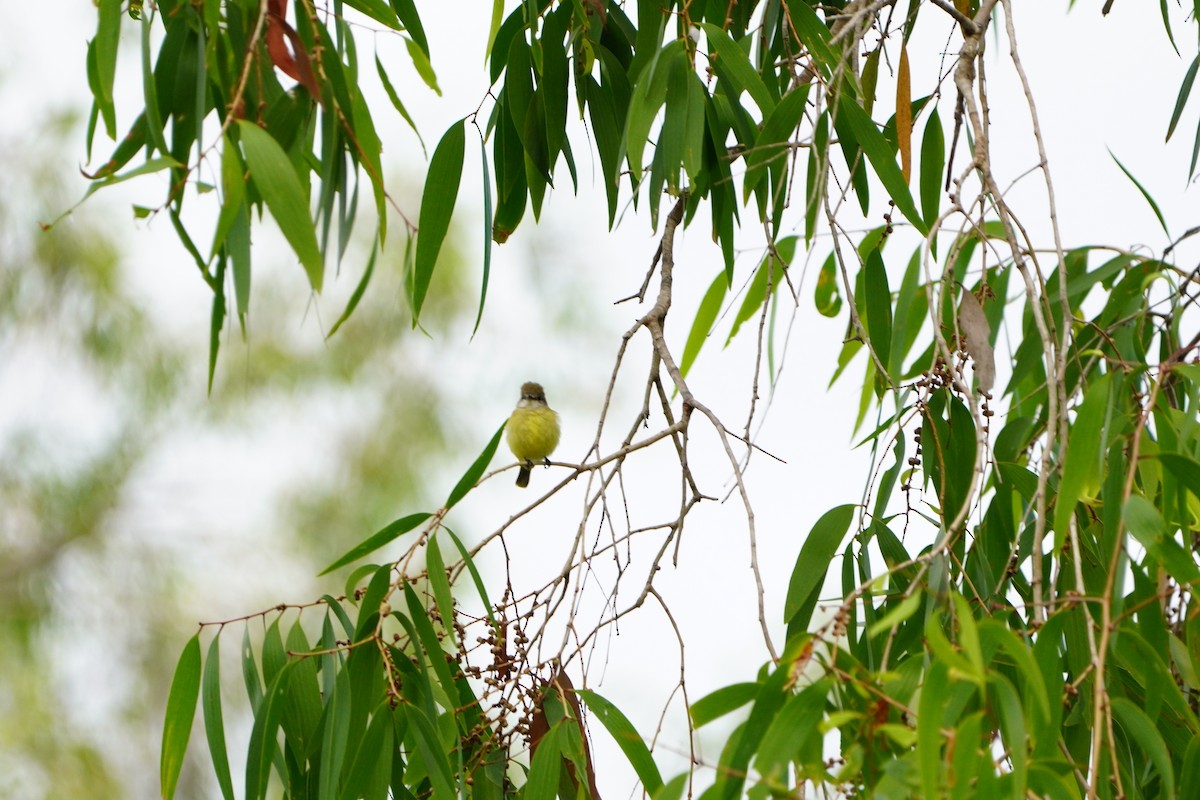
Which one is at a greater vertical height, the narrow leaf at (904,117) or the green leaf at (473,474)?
the narrow leaf at (904,117)

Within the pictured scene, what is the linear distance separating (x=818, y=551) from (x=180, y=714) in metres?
0.74

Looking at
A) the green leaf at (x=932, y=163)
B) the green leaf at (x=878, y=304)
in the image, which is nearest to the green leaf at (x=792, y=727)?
the green leaf at (x=878, y=304)

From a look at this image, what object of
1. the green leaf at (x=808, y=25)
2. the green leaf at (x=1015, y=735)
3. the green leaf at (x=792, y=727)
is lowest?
the green leaf at (x=1015, y=735)

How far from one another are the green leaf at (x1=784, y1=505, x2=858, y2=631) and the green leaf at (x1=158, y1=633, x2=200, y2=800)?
0.66m

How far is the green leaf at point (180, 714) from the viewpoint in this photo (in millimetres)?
1465

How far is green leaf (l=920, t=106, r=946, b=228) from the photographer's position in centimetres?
179

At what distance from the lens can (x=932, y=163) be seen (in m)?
1.79

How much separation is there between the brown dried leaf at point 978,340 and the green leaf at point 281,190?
0.70 m

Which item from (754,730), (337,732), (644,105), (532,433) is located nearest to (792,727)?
(754,730)

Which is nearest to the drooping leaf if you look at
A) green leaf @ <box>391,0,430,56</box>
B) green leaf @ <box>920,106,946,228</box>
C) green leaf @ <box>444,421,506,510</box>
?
green leaf @ <box>444,421,506,510</box>

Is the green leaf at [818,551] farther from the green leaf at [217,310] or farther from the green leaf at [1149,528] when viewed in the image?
the green leaf at [217,310]

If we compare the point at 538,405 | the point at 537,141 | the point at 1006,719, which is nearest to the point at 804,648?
the point at 1006,719

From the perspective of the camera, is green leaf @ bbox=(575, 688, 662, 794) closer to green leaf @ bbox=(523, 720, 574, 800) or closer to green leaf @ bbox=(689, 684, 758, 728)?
green leaf @ bbox=(523, 720, 574, 800)

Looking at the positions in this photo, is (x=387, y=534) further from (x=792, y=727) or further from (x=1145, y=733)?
(x=1145, y=733)
